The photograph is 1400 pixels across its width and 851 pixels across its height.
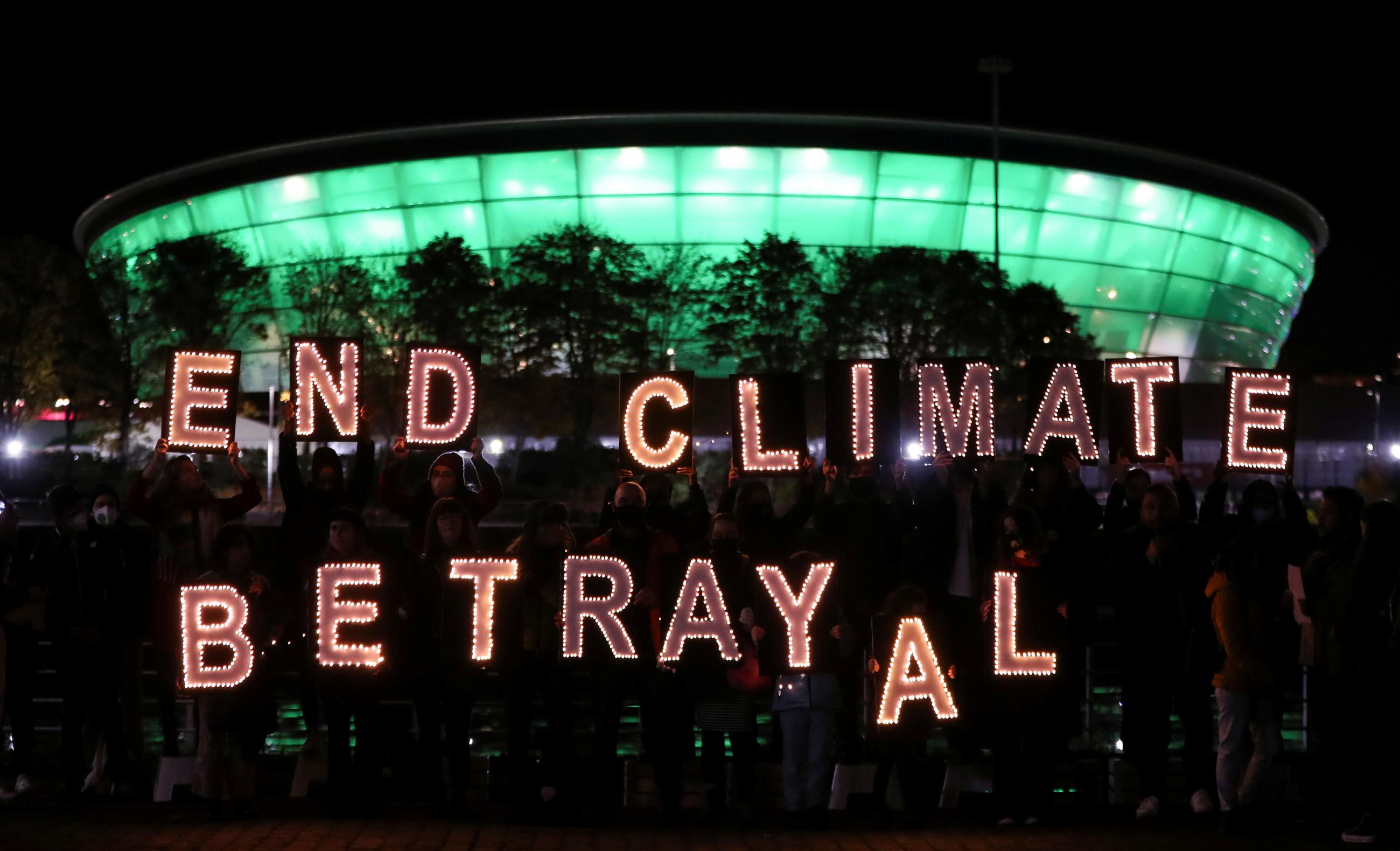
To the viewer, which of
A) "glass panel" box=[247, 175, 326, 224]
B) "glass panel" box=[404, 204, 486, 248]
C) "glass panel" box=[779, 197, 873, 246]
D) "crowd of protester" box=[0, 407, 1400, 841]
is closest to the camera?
"crowd of protester" box=[0, 407, 1400, 841]

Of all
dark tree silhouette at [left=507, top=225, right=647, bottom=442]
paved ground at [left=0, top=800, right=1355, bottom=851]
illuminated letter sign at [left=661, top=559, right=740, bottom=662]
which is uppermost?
dark tree silhouette at [left=507, top=225, right=647, bottom=442]

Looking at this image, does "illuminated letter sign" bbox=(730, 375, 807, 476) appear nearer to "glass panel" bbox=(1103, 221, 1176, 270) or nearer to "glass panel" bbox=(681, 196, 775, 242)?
"glass panel" bbox=(681, 196, 775, 242)

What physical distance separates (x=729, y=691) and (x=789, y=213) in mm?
48379

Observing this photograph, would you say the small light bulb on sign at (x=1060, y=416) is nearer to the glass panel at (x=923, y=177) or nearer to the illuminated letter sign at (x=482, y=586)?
the illuminated letter sign at (x=482, y=586)

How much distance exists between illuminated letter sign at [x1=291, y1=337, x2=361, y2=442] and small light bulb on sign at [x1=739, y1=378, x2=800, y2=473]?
276 cm

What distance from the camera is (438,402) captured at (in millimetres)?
11617

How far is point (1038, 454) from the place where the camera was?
11727mm

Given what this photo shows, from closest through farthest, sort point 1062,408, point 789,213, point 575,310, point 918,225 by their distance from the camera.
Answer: point 1062,408
point 575,310
point 789,213
point 918,225

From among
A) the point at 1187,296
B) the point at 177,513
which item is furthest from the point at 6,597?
the point at 1187,296

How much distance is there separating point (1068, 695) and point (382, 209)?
51577 mm

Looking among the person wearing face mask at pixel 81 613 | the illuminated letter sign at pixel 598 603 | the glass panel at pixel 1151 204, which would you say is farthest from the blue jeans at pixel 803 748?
the glass panel at pixel 1151 204

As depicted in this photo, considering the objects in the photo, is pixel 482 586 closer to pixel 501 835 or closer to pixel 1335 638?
pixel 501 835

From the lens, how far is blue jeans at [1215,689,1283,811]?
924 cm


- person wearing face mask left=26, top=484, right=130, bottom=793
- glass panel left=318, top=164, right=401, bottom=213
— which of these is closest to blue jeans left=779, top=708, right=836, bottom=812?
person wearing face mask left=26, top=484, right=130, bottom=793
